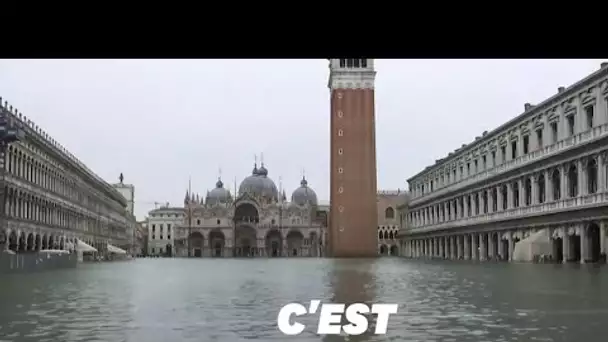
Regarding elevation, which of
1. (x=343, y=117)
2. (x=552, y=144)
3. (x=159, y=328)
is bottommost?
(x=159, y=328)

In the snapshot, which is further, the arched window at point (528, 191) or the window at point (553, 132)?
the arched window at point (528, 191)

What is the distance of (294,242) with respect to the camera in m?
114

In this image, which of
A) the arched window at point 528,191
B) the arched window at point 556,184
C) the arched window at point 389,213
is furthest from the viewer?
the arched window at point 389,213

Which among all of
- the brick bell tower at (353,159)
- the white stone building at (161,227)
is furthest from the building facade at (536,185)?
the white stone building at (161,227)

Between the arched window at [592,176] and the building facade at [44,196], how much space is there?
28286 mm

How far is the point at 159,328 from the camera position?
1146 centimetres

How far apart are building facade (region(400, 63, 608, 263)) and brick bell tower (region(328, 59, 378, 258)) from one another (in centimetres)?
954

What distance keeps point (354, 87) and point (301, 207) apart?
36.5 meters

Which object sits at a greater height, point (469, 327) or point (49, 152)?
point (49, 152)

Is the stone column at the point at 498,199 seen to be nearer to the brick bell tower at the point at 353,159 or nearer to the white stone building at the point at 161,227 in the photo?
the brick bell tower at the point at 353,159

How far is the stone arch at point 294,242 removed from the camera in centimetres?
11347

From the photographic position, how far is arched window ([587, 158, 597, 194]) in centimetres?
3828
